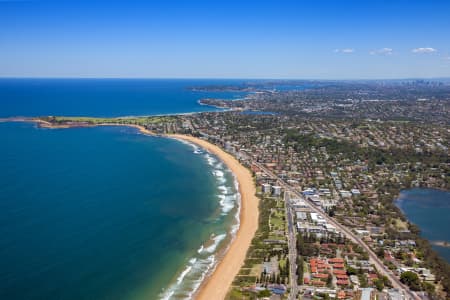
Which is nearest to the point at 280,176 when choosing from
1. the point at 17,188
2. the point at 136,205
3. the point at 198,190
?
the point at 198,190

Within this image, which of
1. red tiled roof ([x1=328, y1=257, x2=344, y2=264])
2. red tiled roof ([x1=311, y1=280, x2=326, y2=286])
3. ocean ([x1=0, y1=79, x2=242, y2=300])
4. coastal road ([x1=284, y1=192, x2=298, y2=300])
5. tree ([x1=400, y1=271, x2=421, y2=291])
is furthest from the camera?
red tiled roof ([x1=328, y1=257, x2=344, y2=264])

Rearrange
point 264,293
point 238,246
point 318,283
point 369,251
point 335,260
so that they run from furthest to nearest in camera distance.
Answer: point 238,246, point 369,251, point 335,260, point 318,283, point 264,293

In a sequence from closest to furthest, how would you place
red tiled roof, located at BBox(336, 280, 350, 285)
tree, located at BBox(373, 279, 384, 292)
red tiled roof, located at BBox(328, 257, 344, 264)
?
1. tree, located at BBox(373, 279, 384, 292)
2. red tiled roof, located at BBox(336, 280, 350, 285)
3. red tiled roof, located at BBox(328, 257, 344, 264)

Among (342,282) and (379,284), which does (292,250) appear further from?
(379,284)

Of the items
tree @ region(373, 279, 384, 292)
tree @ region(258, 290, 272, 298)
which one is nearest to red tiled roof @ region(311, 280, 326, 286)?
tree @ region(258, 290, 272, 298)

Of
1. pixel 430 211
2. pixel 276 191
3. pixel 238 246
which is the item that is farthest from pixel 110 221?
pixel 430 211

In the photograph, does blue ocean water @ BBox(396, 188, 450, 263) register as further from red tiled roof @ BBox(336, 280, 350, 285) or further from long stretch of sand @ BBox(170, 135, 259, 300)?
long stretch of sand @ BBox(170, 135, 259, 300)
